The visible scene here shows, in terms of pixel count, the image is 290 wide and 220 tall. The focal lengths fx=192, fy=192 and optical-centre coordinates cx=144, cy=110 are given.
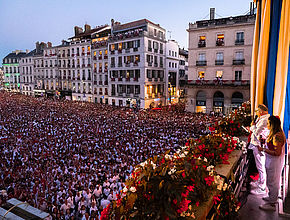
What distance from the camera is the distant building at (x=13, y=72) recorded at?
8106cm

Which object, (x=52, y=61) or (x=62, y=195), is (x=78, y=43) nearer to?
(x=52, y=61)

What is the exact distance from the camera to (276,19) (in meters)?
6.79

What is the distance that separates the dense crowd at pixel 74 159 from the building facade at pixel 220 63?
13405 mm

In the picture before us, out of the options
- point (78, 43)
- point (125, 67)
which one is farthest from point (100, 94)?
point (78, 43)

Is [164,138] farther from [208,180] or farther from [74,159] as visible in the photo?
[208,180]

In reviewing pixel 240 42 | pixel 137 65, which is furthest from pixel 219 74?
pixel 137 65

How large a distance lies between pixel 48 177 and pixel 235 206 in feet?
31.6

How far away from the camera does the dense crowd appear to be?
8.20m

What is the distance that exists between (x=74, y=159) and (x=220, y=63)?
28.9 metres

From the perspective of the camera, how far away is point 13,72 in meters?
83.1

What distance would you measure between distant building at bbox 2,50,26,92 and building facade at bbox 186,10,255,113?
248ft

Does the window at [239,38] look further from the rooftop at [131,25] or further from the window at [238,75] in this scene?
the rooftop at [131,25]

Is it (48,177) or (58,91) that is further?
(58,91)

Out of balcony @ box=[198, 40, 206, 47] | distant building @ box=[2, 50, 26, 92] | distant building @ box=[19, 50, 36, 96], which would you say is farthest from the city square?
distant building @ box=[2, 50, 26, 92]
